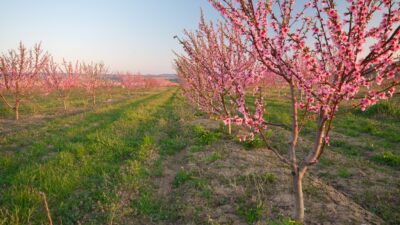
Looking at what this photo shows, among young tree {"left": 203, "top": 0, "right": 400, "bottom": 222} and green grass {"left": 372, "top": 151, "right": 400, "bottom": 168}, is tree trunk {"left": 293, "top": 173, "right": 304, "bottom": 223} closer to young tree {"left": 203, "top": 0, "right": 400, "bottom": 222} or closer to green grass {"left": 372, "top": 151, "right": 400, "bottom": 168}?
young tree {"left": 203, "top": 0, "right": 400, "bottom": 222}

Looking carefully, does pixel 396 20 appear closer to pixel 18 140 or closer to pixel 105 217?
pixel 105 217

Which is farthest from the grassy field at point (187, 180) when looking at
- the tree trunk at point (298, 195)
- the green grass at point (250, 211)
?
the tree trunk at point (298, 195)

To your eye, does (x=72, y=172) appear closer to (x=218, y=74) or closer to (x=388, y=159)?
(x=218, y=74)

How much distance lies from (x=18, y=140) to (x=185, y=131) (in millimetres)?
7067

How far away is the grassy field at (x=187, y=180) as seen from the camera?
5441 mm

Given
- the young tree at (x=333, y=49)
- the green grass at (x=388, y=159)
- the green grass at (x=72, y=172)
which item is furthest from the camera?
the green grass at (x=388, y=159)

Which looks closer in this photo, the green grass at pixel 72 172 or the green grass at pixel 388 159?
the green grass at pixel 72 172

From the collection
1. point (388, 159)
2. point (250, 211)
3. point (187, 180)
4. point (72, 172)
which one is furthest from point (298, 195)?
point (388, 159)

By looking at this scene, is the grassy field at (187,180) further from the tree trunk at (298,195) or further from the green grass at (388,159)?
the tree trunk at (298,195)

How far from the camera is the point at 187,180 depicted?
7137 millimetres

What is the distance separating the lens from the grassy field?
214 inches

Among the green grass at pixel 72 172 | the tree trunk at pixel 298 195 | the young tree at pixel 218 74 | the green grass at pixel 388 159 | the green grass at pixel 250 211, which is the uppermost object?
the young tree at pixel 218 74

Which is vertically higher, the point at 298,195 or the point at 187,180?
the point at 298,195

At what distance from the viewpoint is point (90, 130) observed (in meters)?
13.2
